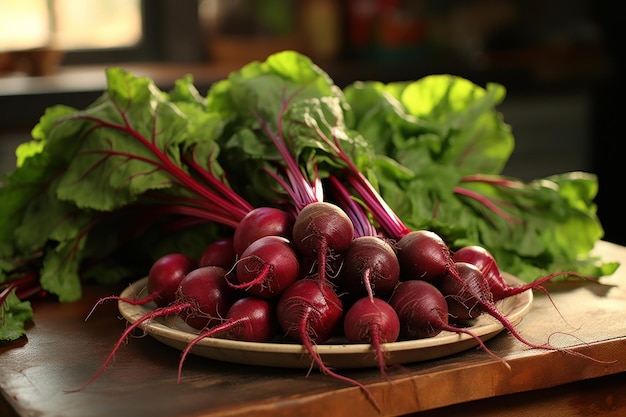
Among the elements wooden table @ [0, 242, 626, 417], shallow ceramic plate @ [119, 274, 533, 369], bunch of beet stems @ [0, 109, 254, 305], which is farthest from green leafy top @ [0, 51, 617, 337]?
shallow ceramic plate @ [119, 274, 533, 369]

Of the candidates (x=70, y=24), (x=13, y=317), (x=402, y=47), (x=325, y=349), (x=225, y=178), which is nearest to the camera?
(x=325, y=349)

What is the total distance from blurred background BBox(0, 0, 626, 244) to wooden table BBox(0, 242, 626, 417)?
7.07 feet

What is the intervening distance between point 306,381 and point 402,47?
3168 mm

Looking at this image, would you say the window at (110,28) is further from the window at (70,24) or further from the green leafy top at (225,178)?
the green leafy top at (225,178)

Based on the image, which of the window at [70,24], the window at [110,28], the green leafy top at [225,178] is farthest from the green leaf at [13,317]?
the window at [110,28]

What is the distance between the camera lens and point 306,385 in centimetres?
94

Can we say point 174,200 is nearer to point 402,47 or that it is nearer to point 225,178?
point 225,178

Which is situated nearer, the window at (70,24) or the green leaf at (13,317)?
the green leaf at (13,317)

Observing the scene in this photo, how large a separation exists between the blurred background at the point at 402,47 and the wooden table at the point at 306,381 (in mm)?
2155

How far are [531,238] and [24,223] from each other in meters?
0.81

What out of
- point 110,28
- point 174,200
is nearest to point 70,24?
point 110,28

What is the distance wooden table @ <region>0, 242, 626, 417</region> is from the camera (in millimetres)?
907

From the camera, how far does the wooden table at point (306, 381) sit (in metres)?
0.91

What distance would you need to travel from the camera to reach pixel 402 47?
3967 millimetres
